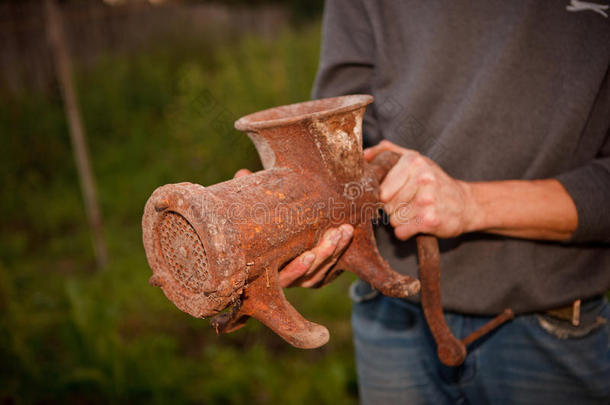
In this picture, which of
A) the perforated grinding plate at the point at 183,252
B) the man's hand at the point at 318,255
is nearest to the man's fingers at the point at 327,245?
the man's hand at the point at 318,255

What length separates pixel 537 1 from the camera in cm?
155

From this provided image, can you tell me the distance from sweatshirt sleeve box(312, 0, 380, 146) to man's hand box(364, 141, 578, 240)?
0.42 meters

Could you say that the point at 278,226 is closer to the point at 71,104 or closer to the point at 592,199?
the point at 592,199

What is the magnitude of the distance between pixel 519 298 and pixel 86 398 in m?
2.93

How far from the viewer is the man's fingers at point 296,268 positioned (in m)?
1.33

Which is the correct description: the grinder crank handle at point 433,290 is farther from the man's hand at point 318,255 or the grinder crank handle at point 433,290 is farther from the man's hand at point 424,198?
the man's hand at point 318,255

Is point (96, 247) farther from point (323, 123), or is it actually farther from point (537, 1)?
point (537, 1)

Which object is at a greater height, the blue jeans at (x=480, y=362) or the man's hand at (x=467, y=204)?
the man's hand at (x=467, y=204)

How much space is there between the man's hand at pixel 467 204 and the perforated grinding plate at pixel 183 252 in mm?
619

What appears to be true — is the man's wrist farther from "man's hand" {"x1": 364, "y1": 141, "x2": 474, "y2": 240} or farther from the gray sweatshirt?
the gray sweatshirt

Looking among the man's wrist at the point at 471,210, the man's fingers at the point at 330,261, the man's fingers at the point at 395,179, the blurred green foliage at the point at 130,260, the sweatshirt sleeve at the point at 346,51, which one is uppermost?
the sweatshirt sleeve at the point at 346,51

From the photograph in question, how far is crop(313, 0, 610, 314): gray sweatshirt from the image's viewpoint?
153 centimetres

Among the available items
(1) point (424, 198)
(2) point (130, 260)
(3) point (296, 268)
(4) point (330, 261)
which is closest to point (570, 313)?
(1) point (424, 198)

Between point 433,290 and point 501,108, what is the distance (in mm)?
670
